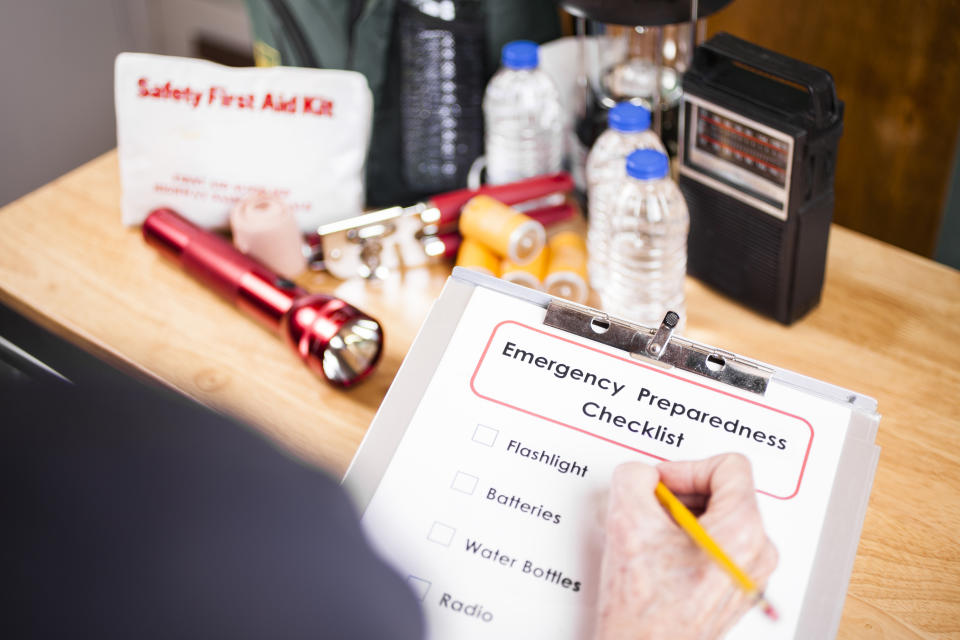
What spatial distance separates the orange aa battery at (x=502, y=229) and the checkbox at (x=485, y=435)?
38cm

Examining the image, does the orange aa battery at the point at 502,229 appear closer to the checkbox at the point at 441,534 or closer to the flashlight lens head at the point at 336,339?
the flashlight lens head at the point at 336,339

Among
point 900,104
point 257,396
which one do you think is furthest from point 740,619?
point 900,104

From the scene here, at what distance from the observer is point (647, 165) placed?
76 cm

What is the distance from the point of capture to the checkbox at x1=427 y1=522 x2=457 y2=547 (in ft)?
1.72

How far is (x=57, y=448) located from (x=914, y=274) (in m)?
0.91

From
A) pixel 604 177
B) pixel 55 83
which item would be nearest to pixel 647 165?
pixel 604 177

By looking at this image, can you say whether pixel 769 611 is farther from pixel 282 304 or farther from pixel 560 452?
pixel 282 304

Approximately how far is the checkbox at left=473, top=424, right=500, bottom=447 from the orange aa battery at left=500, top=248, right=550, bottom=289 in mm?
357

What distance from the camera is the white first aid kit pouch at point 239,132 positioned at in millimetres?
941

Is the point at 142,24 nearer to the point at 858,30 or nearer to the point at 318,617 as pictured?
the point at 858,30

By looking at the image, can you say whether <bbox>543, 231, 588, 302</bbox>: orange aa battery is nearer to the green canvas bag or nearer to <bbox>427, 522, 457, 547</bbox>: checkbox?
the green canvas bag

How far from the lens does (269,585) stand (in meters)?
0.24

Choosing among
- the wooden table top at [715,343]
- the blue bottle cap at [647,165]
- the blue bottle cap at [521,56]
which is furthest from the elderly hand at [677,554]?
the blue bottle cap at [521,56]

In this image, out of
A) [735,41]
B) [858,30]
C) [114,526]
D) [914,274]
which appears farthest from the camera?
[858,30]
